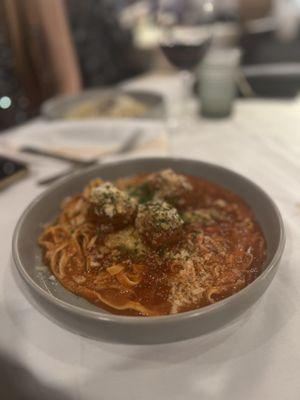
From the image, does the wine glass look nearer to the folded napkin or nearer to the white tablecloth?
the folded napkin

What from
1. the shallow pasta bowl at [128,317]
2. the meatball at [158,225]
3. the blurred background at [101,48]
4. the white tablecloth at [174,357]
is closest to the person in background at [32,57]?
the blurred background at [101,48]

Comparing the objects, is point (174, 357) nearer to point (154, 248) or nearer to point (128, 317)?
point (128, 317)

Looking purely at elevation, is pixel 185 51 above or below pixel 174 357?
above

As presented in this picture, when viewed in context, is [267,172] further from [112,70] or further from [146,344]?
[112,70]

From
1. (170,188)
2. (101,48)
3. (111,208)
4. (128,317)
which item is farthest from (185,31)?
(101,48)

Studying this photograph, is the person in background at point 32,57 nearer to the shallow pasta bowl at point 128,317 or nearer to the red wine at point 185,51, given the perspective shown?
the red wine at point 185,51

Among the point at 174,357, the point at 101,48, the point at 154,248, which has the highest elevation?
the point at 101,48
